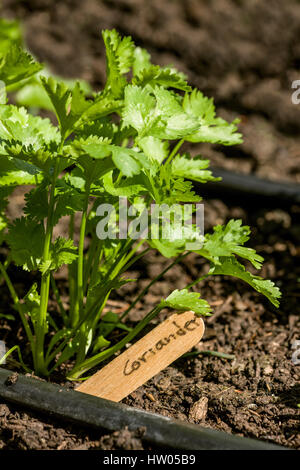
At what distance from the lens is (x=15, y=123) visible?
122 cm

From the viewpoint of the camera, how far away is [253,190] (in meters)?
2.29

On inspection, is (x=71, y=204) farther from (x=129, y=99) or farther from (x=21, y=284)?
(x=21, y=284)

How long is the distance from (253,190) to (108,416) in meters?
1.33

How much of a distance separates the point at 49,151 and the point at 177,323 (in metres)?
0.48

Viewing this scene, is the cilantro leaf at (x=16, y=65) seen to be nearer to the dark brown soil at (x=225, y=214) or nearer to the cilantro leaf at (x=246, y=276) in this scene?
the cilantro leaf at (x=246, y=276)

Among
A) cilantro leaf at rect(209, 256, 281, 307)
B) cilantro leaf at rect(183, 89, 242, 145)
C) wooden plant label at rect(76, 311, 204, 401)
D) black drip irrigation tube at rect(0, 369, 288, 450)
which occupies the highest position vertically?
cilantro leaf at rect(183, 89, 242, 145)

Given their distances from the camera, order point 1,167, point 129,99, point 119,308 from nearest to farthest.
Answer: point 129,99 < point 1,167 < point 119,308

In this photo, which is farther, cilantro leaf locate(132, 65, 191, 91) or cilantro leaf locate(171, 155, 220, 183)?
cilantro leaf locate(171, 155, 220, 183)

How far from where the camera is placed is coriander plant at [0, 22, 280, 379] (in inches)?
44.8

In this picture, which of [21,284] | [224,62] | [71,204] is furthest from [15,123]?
[224,62]

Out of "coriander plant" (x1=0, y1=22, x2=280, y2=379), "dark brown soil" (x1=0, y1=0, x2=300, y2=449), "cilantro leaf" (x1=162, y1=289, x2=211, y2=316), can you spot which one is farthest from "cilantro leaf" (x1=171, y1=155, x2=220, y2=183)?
"dark brown soil" (x1=0, y1=0, x2=300, y2=449)

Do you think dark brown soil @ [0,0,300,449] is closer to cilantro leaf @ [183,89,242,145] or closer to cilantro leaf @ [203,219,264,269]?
cilantro leaf @ [203,219,264,269]

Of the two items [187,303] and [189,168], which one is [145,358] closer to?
[187,303]

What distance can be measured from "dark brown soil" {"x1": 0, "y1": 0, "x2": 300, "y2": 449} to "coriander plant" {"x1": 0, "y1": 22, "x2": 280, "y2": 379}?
0.22 metres
